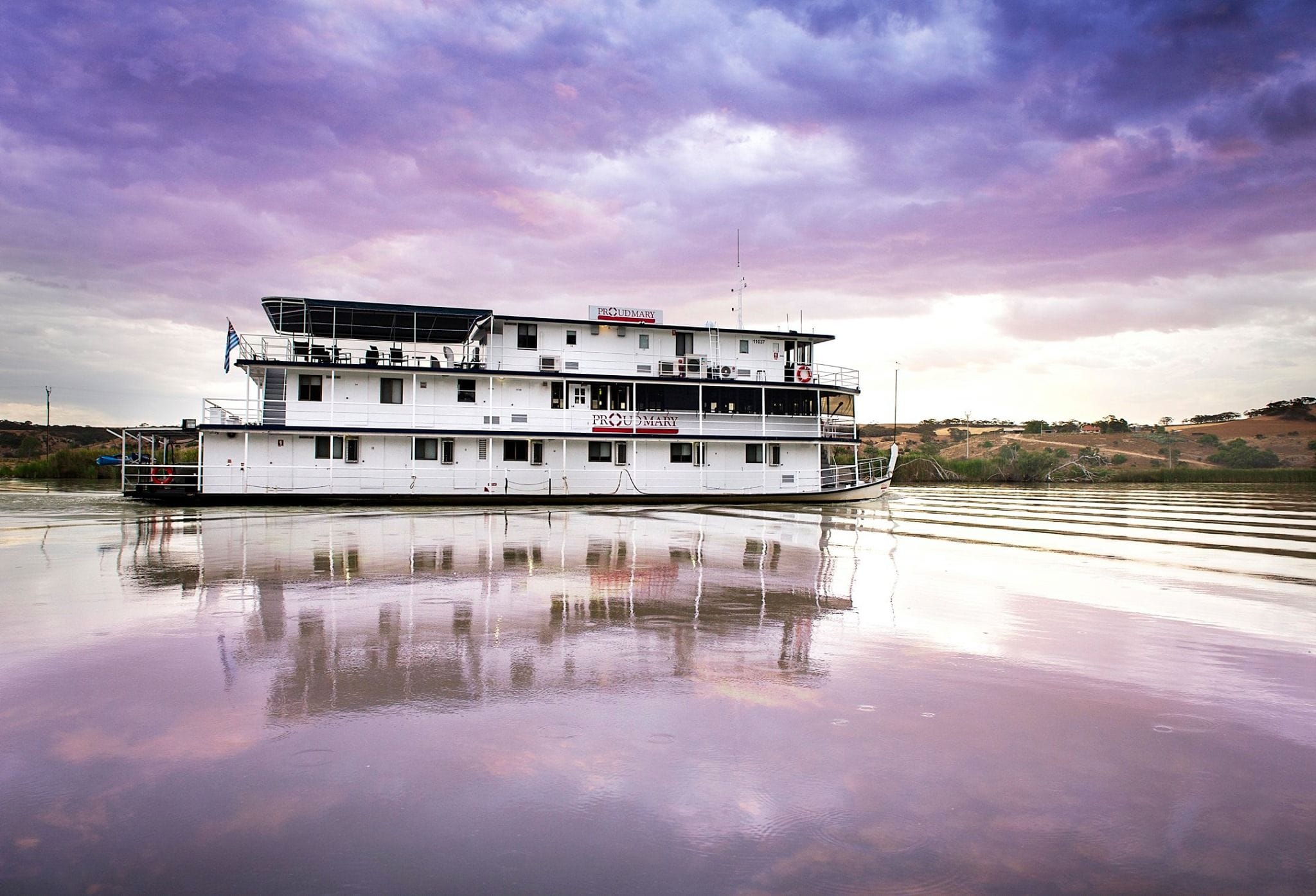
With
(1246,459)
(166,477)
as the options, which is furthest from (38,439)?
(1246,459)

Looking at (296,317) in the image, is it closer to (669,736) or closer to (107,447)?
(669,736)

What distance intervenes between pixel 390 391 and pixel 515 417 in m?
5.46

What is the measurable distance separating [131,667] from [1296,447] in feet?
334

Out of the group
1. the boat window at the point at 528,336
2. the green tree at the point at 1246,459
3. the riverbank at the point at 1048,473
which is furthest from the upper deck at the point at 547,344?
the green tree at the point at 1246,459

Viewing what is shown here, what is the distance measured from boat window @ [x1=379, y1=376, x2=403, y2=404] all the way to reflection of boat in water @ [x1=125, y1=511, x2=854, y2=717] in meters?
14.1

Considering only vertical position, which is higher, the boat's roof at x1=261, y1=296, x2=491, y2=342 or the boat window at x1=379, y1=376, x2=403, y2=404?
the boat's roof at x1=261, y1=296, x2=491, y2=342

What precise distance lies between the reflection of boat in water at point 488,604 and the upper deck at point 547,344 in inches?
582

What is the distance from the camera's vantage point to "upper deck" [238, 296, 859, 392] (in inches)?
1256

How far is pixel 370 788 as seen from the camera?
4.19 metres

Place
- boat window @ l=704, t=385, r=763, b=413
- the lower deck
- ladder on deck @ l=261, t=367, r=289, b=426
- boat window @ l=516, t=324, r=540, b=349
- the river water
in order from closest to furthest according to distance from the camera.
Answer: the river water, the lower deck, ladder on deck @ l=261, t=367, r=289, b=426, boat window @ l=516, t=324, r=540, b=349, boat window @ l=704, t=385, r=763, b=413

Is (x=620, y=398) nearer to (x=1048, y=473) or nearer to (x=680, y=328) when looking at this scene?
(x=680, y=328)

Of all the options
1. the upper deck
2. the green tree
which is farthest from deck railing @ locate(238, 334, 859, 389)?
the green tree

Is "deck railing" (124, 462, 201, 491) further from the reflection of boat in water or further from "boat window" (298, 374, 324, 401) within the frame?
the reflection of boat in water

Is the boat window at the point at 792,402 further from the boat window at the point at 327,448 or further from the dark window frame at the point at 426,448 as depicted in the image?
the boat window at the point at 327,448
